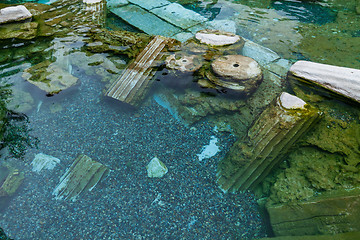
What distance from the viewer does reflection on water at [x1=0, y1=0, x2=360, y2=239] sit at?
7.52ft

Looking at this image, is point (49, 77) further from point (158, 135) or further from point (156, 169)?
point (156, 169)

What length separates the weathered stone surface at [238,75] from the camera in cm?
303

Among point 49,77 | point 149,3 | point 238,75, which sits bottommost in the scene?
point 49,77

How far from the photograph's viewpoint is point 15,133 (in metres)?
3.00

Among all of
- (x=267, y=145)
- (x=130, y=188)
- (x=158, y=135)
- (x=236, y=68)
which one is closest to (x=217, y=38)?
(x=236, y=68)

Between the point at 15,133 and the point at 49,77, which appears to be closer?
the point at 15,133

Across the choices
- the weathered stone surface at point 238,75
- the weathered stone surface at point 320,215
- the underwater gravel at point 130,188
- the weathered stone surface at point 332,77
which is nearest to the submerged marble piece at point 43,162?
the underwater gravel at point 130,188

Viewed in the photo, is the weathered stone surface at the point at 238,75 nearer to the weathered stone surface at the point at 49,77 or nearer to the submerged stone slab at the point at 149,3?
the weathered stone surface at the point at 49,77

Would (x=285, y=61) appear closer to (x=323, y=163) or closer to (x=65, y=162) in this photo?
(x=323, y=163)

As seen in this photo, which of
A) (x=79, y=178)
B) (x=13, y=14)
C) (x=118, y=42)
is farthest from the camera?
(x=13, y=14)

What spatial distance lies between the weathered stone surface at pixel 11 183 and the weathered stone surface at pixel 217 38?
3.29 metres

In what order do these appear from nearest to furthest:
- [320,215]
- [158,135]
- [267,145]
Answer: [320,215] < [267,145] < [158,135]

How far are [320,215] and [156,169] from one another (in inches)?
68.2

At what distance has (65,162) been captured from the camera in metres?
2.74
